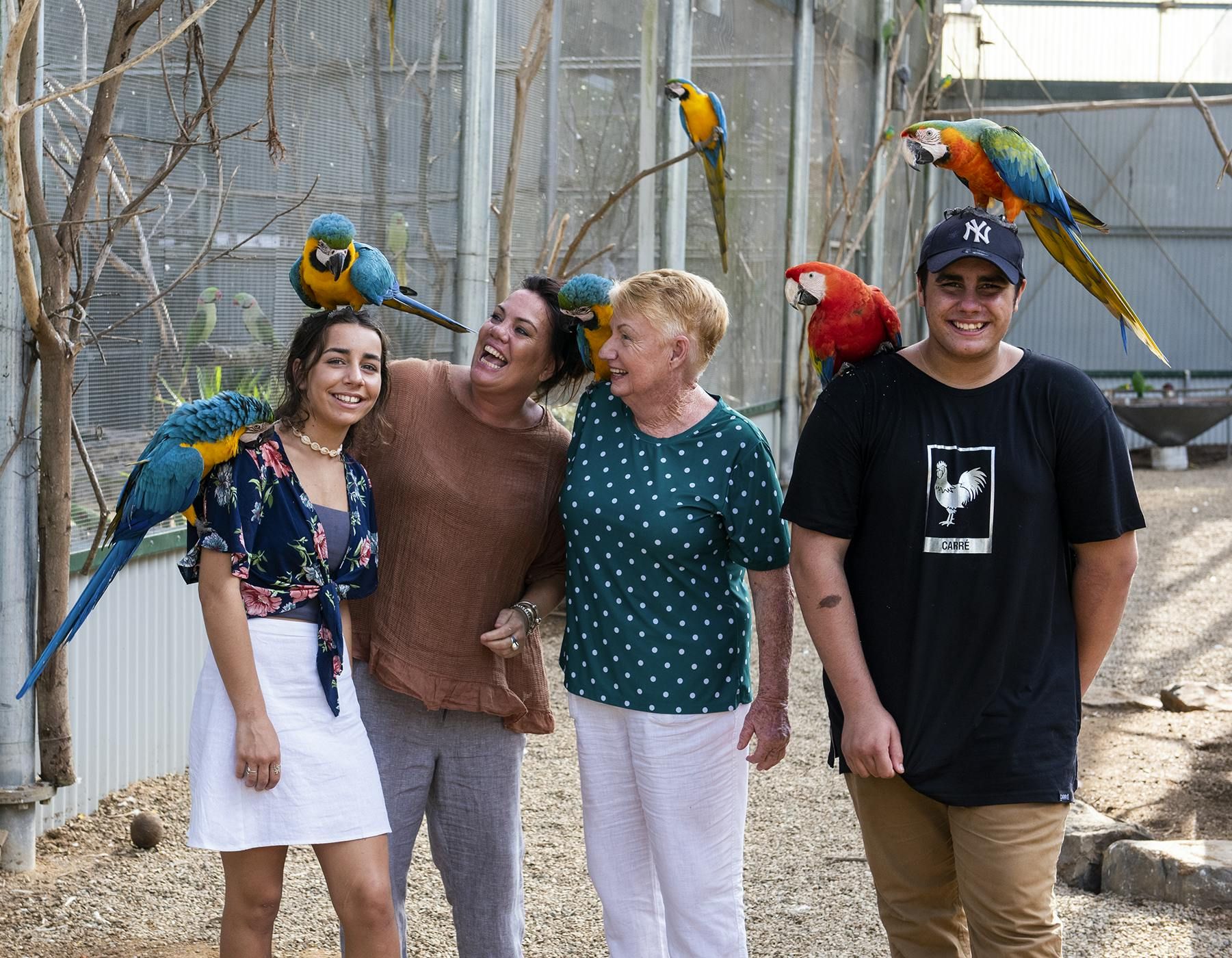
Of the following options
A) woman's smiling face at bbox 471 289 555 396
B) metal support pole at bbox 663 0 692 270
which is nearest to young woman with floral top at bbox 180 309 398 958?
woman's smiling face at bbox 471 289 555 396

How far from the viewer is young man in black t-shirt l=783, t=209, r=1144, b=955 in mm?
1922

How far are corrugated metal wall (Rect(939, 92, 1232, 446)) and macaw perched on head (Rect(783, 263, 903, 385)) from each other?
39.7ft

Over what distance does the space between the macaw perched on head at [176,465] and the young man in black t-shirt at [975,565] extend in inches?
33.6

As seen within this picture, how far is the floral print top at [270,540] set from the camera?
190 cm

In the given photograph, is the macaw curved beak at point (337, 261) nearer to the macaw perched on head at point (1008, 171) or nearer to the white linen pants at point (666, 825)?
the white linen pants at point (666, 825)

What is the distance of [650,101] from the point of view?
6.52m

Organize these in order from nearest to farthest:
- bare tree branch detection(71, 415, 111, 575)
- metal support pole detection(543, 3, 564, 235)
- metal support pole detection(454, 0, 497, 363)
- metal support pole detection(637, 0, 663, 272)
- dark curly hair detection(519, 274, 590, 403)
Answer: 1. dark curly hair detection(519, 274, 590, 403)
2. bare tree branch detection(71, 415, 111, 575)
3. metal support pole detection(454, 0, 497, 363)
4. metal support pole detection(543, 3, 564, 235)
5. metal support pole detection(637, 0, 663, 272)

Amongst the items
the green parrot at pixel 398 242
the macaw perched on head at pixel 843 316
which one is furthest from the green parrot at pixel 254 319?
the macaw perched on head at pixel 843 316

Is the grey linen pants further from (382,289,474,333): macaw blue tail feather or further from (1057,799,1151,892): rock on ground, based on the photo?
(1057,799,1151,892): rock on ground

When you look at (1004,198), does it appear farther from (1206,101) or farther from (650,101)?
(650,101)

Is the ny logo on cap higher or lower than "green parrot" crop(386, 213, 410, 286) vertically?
lower

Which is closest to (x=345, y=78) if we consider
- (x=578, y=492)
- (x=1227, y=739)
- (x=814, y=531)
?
(x=578, y=492)

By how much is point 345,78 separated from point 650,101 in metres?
2.61

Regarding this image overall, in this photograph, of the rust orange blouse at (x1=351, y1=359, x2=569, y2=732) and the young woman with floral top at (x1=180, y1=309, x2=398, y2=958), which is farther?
the rust orange blouse at (x1=351, y1=359, x2=569, y2=732)
